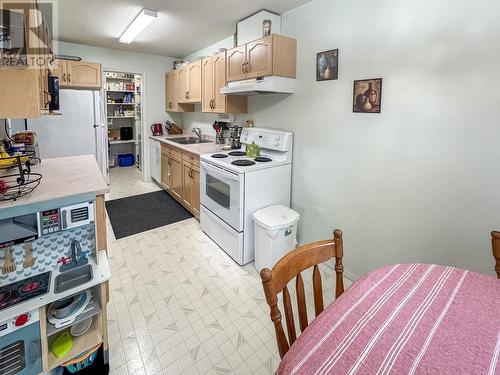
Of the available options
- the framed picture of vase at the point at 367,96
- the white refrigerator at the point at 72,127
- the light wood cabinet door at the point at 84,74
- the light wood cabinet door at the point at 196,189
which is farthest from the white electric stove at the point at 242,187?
the light wood cabinet door at the point at 84,74

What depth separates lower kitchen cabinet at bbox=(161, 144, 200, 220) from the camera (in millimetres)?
3350

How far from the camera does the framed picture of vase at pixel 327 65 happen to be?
220cm

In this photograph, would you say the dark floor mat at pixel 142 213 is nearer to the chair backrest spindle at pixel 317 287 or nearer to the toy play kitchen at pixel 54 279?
the toy play kitchen at pixel 54 279

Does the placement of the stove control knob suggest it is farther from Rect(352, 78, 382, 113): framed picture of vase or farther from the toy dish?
Rect(352, 78, 382, 113): framed picture of vase

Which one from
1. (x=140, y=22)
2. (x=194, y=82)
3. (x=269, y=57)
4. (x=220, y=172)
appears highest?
(x=140, y=22)

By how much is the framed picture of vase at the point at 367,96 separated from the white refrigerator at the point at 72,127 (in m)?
3.17

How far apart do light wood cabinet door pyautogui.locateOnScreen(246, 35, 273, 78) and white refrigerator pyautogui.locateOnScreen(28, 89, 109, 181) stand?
217 centimetres

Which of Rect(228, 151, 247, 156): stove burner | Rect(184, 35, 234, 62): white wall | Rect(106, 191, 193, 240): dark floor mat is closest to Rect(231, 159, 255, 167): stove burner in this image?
Rect(228, 151, 247, 156): stove burner

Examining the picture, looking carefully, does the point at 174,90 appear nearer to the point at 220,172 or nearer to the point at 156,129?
Answer: the point at 156,129

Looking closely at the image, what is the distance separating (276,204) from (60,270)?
5.94 ft

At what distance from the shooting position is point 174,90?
4.60 m

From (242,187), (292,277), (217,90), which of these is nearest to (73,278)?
(292,277)

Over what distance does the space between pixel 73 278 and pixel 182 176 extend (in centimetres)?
Result: 249

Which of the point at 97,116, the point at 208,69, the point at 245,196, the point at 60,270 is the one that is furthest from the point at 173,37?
the point at 60,270
